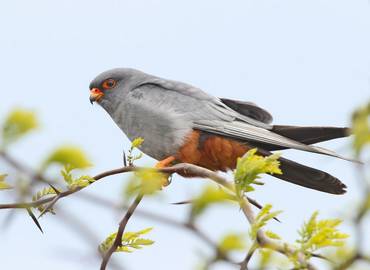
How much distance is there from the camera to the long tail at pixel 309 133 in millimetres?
5469

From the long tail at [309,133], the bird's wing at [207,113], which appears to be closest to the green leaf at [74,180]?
the long tail at [309,133]

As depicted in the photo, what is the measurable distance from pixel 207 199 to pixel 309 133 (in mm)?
4294

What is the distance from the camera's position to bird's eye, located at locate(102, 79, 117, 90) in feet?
23.6

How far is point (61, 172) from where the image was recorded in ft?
8.59

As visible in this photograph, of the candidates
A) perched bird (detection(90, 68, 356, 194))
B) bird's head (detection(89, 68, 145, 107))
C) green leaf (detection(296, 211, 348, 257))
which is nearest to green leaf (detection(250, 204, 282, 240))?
green leaf (detection(296, 211, 348, 257))

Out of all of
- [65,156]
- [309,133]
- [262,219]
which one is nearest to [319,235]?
[262,219]

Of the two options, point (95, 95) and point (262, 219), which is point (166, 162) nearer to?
point (95, 95)

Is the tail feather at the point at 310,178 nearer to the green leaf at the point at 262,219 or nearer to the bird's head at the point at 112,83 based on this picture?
the bird's head at the point at 112,83

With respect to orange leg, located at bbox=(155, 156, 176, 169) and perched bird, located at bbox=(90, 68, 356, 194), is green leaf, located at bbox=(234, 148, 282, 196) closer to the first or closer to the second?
perched bird, located at bbox=(90, 68, 356, 194)

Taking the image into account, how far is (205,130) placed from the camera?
6348 mm

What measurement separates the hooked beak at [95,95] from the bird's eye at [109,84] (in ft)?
0.27

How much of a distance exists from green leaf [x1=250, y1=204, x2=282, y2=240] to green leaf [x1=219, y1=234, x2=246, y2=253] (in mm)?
436

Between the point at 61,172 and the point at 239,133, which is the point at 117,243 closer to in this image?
the point at 61,172

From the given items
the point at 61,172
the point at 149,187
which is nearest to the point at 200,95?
the point at 61,172
